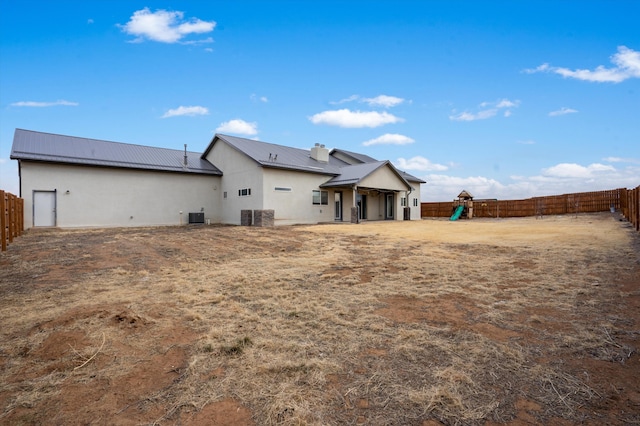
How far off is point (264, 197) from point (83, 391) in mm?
17760

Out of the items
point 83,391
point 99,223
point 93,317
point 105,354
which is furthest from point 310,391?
point 99,223

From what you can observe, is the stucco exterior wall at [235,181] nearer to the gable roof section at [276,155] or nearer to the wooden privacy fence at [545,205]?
the gable roof section at [276,155]

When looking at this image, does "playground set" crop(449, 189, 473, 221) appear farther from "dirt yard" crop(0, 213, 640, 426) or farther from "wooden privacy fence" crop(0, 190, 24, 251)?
"wooden privacy fence" crop(0, 190, 24, 251)

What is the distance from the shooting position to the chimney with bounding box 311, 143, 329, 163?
25734 millimetres

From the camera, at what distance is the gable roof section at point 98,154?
17895 millimetres

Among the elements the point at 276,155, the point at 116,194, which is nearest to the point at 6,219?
the point at 116,194

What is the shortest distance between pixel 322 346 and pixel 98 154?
2212 centimetres

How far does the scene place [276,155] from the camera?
21.8 metres

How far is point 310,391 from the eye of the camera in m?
2.61

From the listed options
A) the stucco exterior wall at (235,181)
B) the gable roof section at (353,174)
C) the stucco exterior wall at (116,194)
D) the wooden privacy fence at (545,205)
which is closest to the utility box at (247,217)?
the stucco exterior wall at (235,181)

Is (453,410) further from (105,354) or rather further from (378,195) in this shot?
(378,195)

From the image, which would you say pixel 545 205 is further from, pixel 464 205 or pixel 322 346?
pixel 322 346

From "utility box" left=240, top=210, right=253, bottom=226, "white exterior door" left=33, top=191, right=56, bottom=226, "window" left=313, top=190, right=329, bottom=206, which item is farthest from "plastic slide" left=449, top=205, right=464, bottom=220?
"white exterior door" left=33, top=191, right=56, bottom=226

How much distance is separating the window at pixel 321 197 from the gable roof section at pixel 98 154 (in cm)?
722
